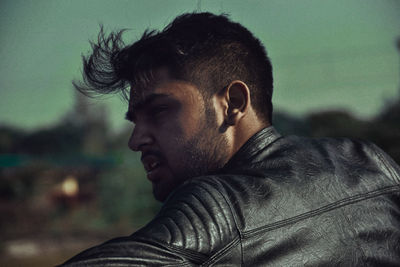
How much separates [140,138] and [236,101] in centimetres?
44

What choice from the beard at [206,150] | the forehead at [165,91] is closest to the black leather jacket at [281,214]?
the beard at [206,150]

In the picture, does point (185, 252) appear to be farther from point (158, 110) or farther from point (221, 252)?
point (158, 110)

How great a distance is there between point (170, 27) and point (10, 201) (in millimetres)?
23453

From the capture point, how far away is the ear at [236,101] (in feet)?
7.48

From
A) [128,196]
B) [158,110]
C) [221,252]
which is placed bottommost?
[221,252]

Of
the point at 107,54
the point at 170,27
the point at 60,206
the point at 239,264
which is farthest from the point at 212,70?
the point at 60,206

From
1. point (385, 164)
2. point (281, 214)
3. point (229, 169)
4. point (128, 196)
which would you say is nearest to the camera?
point (281, 214)

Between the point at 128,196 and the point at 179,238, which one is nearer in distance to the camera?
the point at 179,238

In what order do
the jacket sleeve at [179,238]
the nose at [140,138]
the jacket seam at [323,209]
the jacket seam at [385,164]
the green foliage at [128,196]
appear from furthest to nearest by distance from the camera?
the green foliage at [128,196] < the nose at [140,138] < the jacket seam at [385,164] < the jacket seam at [323,209] < the jacket sleeve at [179,238]

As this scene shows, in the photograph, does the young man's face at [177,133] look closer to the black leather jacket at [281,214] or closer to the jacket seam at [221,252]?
the black leather jacket at [281,214]

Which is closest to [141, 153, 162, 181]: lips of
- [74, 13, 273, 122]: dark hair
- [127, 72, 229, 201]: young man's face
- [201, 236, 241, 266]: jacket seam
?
[127, 72, 229, 201]: young man's face

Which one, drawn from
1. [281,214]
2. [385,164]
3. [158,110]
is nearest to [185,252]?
[281,214]

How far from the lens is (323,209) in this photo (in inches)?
72.7

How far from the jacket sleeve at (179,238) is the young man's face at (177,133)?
618 mm
